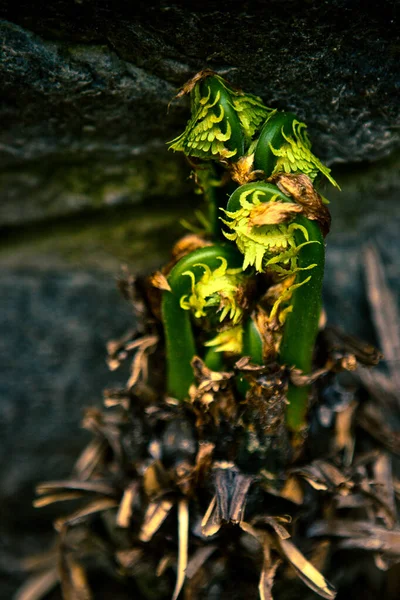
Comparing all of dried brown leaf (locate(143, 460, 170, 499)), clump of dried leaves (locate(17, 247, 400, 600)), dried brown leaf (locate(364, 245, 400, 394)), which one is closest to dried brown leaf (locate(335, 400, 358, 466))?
clump of dried leaves (locate(17, 247, 400, 600))

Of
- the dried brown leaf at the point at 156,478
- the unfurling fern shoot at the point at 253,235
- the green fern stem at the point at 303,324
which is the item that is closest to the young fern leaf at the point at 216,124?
the unfurling fern shoot at the point at 253,235

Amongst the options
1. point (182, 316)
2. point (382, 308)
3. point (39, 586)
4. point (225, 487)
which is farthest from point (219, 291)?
point (39, 586)

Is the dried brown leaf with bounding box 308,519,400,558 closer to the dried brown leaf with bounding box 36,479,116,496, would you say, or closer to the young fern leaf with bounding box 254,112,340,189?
the dried brown leaf with bounding box 36,479,116,496

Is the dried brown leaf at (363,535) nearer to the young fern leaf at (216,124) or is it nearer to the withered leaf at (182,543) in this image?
the withered leaf at (182,543)

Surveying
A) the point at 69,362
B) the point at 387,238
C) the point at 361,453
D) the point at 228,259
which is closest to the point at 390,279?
the point at 387,238

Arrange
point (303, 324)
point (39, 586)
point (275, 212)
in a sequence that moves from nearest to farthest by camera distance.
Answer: point (275, 212) < point (303, 324) < point (39, 586)

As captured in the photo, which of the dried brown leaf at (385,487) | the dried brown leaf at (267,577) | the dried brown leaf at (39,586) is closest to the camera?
the dried brown leaf at (267,577)

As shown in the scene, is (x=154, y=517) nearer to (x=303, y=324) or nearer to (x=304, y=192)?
(x=303, y=324)
